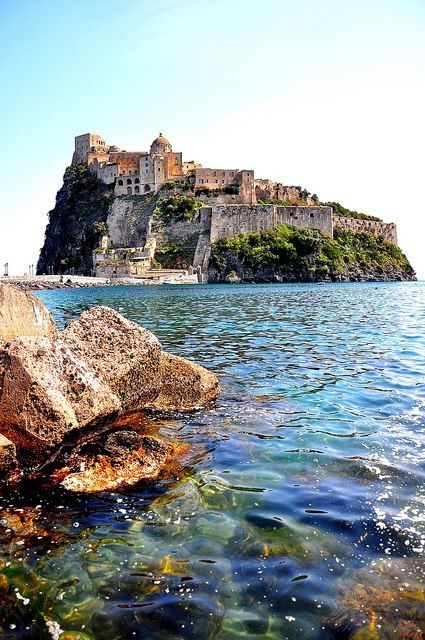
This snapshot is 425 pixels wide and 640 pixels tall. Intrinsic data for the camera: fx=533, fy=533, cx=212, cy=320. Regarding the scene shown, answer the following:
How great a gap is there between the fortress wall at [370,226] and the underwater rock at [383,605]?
353ft

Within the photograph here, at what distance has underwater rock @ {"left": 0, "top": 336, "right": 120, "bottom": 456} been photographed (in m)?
5.55

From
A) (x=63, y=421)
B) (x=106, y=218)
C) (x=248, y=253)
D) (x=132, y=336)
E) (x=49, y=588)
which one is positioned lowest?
(x=49, y=588)

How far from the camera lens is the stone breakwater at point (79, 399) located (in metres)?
5.60

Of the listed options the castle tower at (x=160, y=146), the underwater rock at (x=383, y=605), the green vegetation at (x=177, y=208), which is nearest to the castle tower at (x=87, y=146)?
the castle tower at (x=160, y=146)

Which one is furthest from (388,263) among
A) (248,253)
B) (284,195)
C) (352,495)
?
(352,495)

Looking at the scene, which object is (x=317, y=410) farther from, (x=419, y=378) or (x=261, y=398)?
(x=419, y=378)

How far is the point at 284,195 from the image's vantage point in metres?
111

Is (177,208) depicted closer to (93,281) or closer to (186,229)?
(186,229)

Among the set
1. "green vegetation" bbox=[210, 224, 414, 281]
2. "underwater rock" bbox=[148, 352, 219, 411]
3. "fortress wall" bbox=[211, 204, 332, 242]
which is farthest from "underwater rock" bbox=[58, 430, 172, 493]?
"fortress wall" bbox=[211, 204, 332, 242]

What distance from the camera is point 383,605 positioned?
3.82 metres

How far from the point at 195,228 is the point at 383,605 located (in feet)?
315

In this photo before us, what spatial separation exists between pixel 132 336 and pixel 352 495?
3.77 metres

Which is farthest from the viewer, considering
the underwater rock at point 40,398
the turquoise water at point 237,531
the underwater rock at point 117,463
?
the underwater rock at point 117,463

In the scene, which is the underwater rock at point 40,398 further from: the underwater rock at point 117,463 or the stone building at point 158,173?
the stone building at point 158,173
